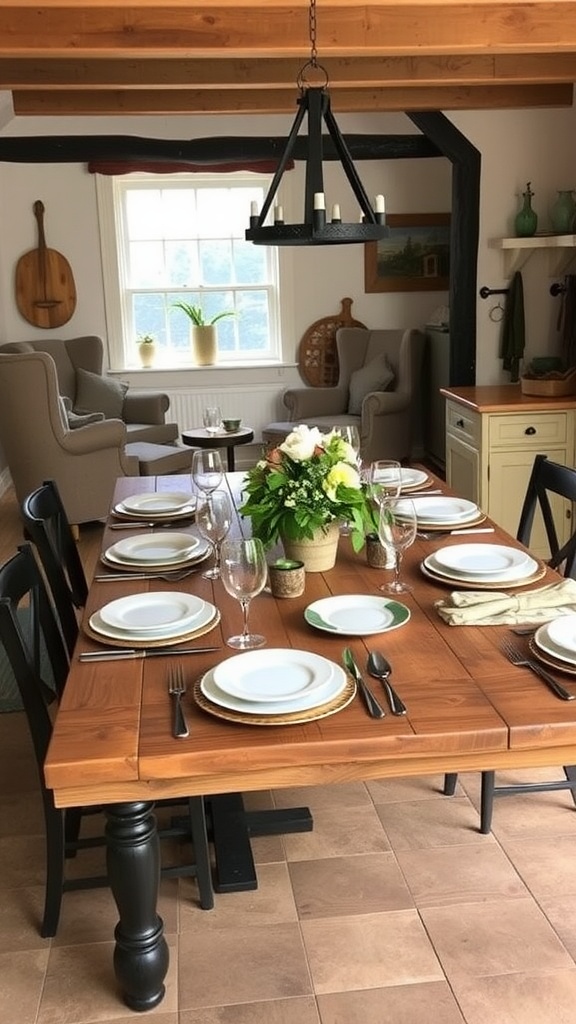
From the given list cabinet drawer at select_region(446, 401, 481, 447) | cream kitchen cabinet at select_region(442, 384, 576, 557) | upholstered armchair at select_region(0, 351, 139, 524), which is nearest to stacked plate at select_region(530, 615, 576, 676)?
cream kitchen cabinet at select_region(442, 384, 576, 557)

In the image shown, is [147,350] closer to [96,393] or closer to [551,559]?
[96,393]

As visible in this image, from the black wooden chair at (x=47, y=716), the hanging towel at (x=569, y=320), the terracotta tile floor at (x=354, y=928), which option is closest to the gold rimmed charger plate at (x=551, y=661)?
the terracotta tile floor at (x=354, y=928)

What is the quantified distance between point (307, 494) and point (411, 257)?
556cm

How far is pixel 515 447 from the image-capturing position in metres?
4.32

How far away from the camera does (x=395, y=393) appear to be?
635 centimetres

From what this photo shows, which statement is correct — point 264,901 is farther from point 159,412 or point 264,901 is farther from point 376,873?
point 159,412

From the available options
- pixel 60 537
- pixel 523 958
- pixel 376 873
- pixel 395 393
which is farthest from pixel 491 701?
pixel 395 393

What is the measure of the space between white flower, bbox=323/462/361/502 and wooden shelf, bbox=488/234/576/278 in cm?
301

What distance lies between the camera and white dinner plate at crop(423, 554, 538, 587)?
2004mm

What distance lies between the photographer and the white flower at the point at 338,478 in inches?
79.8

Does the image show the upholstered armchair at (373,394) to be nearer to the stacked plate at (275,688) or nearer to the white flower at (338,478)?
the white flower at (338,478)

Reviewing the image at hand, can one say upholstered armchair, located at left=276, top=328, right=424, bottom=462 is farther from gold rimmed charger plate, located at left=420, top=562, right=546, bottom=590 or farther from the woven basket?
gold rimmed charger plate, located at left=420, top=562, right=546, bottom=590

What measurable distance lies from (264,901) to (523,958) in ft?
1.94

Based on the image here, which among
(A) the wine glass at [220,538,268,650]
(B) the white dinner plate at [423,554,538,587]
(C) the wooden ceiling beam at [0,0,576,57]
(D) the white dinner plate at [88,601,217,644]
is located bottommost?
(D) the white dinner plate at [88,601,217,644]
